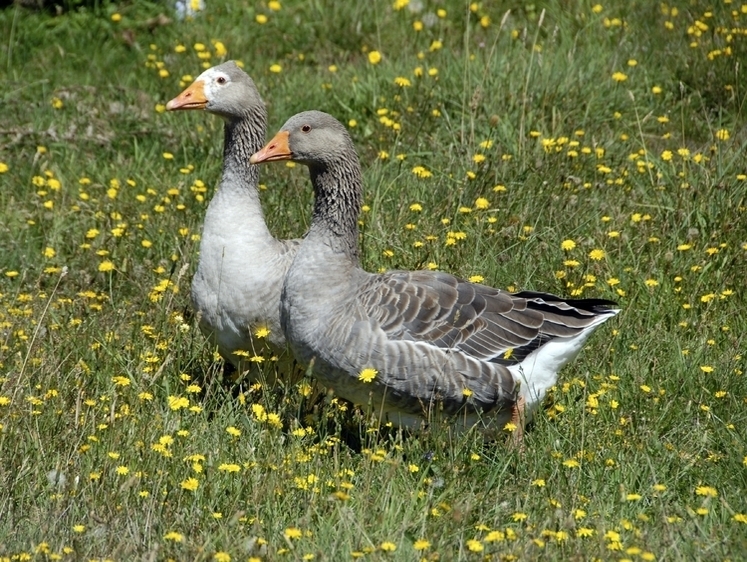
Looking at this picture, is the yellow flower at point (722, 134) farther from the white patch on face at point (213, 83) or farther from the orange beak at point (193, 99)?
the orange beak at point (193, 99)

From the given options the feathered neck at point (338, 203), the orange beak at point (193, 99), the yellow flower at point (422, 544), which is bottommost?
the yellow flower at point (422, 544)

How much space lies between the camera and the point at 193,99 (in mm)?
6020

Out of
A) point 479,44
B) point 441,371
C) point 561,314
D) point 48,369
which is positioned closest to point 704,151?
point 479,44

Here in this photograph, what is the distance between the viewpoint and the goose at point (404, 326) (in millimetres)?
5059

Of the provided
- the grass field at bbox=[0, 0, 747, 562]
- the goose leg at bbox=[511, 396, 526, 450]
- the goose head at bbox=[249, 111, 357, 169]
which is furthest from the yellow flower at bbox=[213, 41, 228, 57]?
the goose leg at bbox=[511, 396, 526, 450]

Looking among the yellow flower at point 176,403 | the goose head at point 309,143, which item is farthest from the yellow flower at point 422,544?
the goose head at point 309,143

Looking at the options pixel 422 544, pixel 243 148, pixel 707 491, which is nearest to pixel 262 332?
pixel 243 148

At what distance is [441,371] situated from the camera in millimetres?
5051

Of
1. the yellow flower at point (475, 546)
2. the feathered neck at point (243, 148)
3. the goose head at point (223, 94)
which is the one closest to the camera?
the yellow flower at point (475, 546)

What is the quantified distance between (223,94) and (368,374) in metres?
1.95

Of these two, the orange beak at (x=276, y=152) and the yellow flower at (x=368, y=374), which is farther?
the orange beak at (x=276, y=152)

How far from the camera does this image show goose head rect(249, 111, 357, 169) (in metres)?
5.40

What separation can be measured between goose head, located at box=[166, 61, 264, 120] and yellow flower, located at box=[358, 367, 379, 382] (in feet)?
5.90

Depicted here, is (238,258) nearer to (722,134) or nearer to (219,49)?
(722,134)
